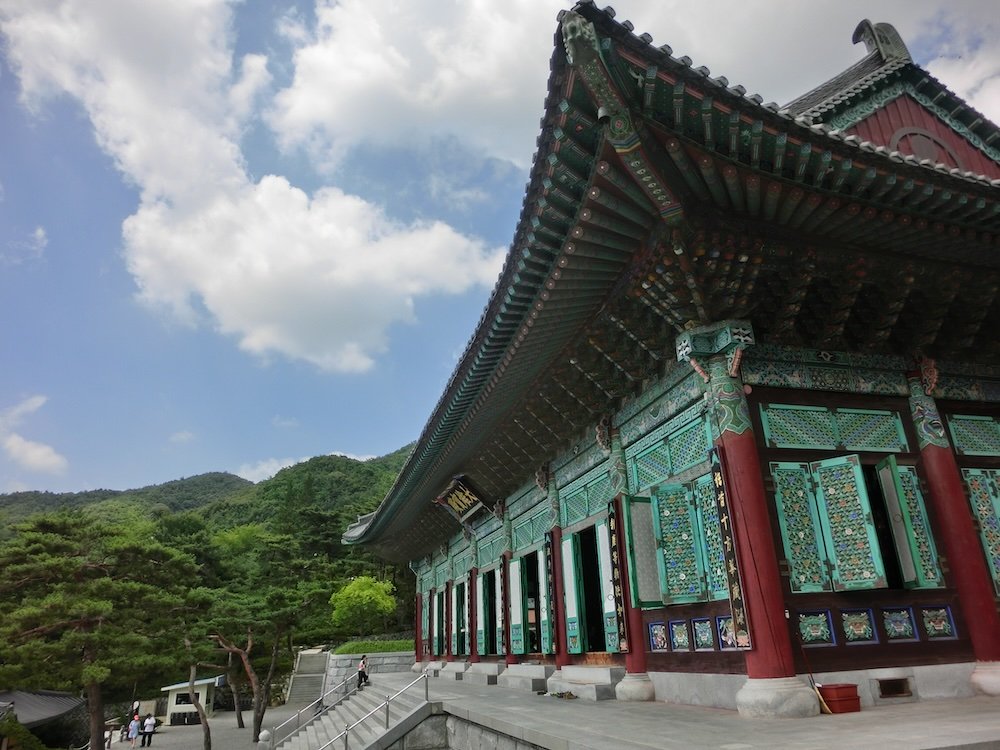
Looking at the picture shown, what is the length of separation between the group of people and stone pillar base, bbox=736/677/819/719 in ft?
96.9

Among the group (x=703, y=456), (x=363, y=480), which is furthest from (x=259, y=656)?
(x=363, y=480)

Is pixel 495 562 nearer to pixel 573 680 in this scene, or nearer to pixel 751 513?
pixel 573 680

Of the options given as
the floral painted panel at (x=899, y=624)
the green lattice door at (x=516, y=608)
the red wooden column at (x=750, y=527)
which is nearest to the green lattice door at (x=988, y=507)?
the floral painted panel at (x=899, y=624)

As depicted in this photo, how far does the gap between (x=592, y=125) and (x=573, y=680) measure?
924 centimetres

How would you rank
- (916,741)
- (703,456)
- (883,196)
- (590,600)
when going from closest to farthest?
1. (916,741)
2. (883,196)
3. (703,456)
4. (590,600)

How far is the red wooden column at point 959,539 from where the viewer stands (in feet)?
24.9

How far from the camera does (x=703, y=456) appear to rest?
27.8 ft

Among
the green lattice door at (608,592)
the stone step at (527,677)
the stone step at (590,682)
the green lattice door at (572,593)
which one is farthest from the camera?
the stone step at (527,677)

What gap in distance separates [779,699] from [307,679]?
1571 inches

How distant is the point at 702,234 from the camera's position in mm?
7102

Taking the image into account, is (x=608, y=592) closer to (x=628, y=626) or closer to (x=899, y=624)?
(x=628, y=626)

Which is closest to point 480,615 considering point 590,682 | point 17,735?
point 590,682

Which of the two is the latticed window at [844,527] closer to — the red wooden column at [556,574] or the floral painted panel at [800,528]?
the floral painted panel at [800,528]

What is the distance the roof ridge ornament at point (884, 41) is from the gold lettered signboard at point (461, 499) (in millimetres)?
12435
